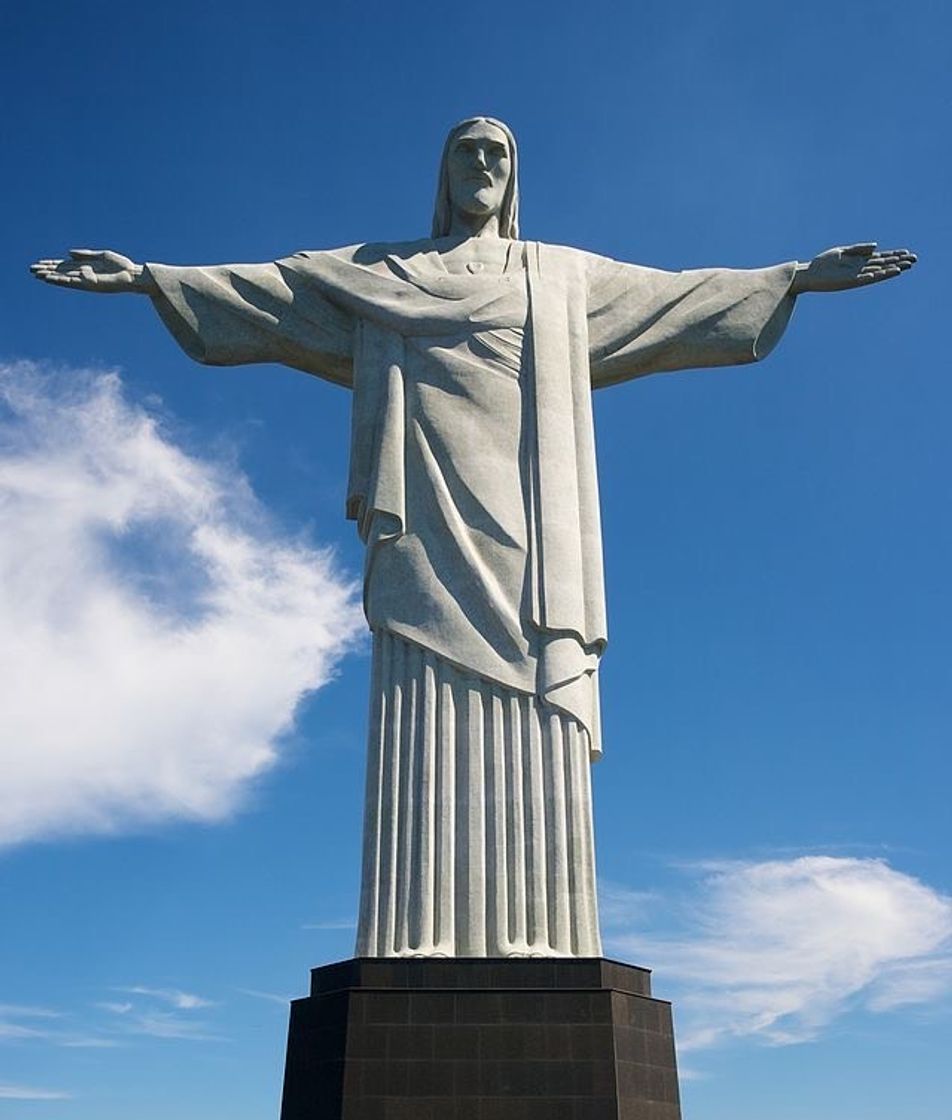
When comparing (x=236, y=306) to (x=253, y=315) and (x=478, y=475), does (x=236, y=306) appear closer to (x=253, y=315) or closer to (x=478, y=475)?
(x=253, y=315)

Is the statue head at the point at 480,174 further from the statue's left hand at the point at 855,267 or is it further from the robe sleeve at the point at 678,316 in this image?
the statue's left hand at the point at 855,267

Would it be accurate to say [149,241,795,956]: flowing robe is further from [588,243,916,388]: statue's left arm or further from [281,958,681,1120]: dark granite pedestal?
[281,958,681,1120]: dark granite pedestal

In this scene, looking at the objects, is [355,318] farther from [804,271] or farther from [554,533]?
[804,271]

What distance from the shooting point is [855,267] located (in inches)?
504

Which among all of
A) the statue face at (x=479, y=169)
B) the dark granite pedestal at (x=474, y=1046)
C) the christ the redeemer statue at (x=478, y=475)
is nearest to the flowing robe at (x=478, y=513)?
Result: the christ the redeemer statue at (x=478, y=475)

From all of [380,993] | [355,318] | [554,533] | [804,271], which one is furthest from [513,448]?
[380,993]

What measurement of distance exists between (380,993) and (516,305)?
20.2 ft

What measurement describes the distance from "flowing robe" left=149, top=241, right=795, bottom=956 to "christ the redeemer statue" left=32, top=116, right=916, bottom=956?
19 mm

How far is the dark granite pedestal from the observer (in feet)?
30.2

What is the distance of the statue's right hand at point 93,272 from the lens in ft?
41.3

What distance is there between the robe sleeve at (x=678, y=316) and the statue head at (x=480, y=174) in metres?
1.09

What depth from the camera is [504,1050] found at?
9.38 meters

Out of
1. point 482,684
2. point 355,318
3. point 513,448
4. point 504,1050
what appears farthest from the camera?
point 355,318

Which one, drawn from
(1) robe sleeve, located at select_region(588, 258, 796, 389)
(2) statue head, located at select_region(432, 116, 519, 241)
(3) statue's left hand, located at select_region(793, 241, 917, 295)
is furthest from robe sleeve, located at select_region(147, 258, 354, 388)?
(3) statue's left hand, located at select_region(793, 241, 917, 295)
